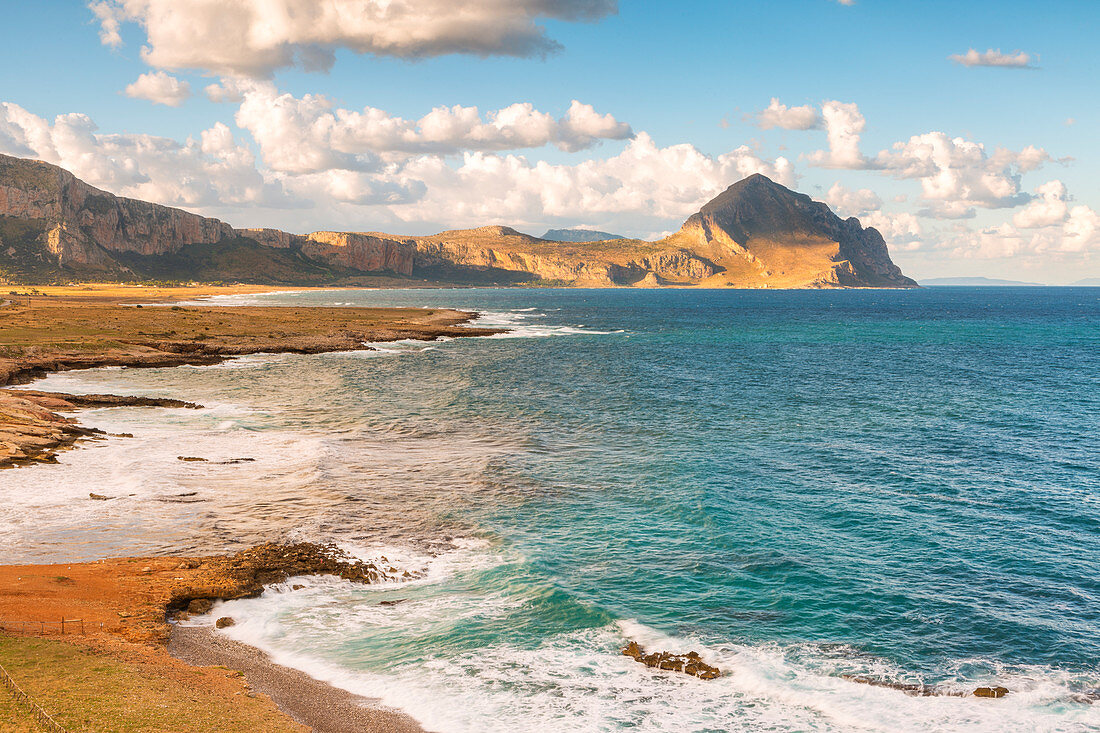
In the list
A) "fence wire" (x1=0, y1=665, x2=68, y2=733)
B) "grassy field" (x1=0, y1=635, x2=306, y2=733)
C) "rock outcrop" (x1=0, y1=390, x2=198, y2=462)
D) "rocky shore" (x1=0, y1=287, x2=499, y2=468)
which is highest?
"rocky shore" (x1=0, y1=287, x2=499, y2=468)

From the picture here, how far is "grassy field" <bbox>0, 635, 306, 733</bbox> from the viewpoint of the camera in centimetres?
1324

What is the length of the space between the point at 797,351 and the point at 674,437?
212 feet

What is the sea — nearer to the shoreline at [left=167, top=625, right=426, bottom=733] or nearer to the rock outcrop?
the shoreline at [left=167, top=625, right=426, bottom=733]

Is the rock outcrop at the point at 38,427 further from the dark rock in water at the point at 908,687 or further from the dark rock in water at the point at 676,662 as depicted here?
the dark rock in water at the point at 908,687

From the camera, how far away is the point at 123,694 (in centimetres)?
1431

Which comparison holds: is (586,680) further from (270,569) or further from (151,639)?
(270,569)

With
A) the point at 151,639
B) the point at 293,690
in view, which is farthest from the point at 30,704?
the point at 293,690

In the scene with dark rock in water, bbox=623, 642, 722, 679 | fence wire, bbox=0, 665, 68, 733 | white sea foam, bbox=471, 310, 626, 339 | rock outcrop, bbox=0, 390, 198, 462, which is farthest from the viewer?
white sea foam, bbox=471, 310, 626, 339

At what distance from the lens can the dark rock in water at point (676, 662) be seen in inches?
707

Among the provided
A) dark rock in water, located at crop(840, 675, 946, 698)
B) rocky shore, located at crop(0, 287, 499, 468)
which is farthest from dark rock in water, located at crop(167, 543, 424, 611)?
rocky shore, located at crop(0, 287, 499, 468)

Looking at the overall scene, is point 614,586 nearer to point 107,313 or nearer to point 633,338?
point 633,338

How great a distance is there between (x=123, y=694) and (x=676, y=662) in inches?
499

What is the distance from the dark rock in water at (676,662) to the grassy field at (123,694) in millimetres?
8573

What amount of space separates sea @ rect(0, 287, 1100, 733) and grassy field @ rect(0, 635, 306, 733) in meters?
2.55
